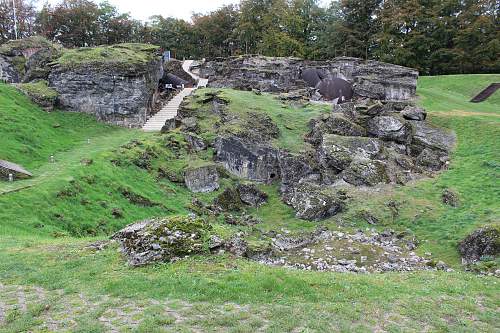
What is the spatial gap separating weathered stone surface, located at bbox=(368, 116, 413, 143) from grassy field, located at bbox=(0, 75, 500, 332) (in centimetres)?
647

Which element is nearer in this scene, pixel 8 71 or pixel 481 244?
pixel 481 244

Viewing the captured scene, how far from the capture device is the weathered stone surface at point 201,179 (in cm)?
2925

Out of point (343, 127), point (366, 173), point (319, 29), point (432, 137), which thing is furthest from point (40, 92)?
point (319, 29)

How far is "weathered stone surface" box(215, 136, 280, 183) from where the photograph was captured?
31922 millimetres

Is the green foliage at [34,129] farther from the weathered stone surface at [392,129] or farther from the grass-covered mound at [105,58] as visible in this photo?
the weathered stone surface at [392,129]

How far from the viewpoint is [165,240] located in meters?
13.9

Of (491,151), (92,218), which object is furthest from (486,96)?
(92,218)

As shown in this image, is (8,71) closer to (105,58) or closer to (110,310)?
(105,58)

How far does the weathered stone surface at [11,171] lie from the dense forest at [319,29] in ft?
168

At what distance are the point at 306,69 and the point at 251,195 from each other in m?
30.8

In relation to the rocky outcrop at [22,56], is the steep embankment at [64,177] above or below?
below

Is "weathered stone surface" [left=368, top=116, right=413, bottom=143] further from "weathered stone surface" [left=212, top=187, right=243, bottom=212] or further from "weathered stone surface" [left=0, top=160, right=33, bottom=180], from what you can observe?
"weathered stone surface" [left=0, top=160, right=33, bottom=180]

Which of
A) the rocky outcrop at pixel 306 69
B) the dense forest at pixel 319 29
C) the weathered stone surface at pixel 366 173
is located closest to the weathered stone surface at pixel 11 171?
the weathered stone surface at pixel 366 173

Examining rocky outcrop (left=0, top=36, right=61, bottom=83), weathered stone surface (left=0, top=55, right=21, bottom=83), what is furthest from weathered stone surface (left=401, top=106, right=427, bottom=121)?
weathered stone surface (left=0, top=55, right=21, bottom=83)
